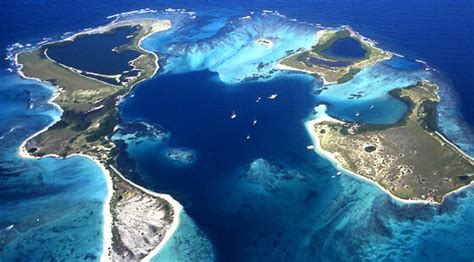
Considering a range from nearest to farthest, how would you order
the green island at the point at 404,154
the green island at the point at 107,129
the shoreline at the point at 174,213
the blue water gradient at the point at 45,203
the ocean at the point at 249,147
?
the shoreline at the point at 174,213, the blue water gradient at the point at 45,203, the ocean at the point at 249,147, the green island at the point at 107,129, the green island at the point at 404,154

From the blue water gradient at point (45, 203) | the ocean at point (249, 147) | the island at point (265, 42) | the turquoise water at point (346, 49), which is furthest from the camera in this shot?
the island at point (265, 42)

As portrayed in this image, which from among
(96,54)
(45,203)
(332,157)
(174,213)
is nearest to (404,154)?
(332,157)

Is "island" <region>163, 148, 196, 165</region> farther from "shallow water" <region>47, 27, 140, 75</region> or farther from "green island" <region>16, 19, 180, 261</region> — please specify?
"shallow water" <region>47, 27, 140, 75</region>

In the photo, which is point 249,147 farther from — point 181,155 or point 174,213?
point 174,213

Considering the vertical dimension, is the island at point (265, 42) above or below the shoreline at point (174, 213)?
above

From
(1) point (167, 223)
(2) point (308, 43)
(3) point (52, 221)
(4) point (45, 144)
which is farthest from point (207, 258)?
(2) point (308, 43)

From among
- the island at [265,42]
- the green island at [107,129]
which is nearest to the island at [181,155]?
A: the green island at [107,129]

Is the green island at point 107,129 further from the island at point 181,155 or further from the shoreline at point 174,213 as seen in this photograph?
the island at point 181,155
